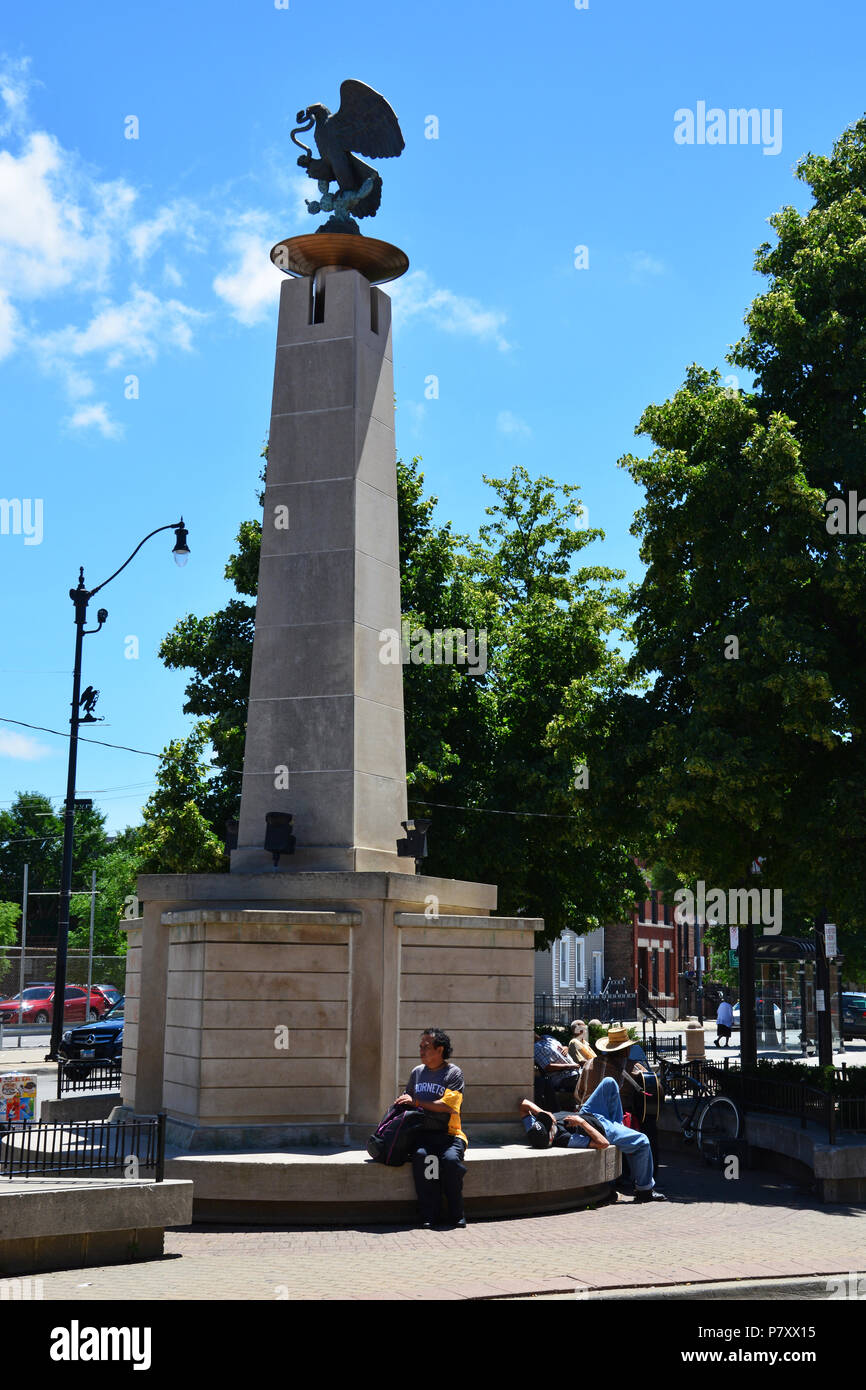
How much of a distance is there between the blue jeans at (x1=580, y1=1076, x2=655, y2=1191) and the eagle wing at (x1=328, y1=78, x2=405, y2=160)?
473 inches

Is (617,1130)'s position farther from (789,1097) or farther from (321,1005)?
(789,1097)

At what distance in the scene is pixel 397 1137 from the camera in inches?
465

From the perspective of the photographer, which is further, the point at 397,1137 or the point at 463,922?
the point at 463,922

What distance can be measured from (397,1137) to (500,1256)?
1.74m

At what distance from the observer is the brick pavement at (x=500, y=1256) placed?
8.93 metres

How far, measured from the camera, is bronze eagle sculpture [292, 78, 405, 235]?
1745cm

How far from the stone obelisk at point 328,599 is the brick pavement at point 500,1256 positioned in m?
4.55

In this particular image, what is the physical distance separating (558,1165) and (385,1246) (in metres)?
2.61

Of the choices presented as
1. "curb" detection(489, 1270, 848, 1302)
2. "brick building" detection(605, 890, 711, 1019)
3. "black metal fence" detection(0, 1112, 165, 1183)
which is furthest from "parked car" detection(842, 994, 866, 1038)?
"black metal fence" detection(0, 1112, 165, 1183)

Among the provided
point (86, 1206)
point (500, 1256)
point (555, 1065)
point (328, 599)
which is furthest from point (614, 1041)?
point (86, 1206)

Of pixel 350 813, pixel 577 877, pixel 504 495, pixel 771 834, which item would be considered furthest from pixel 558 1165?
pixel 504 495

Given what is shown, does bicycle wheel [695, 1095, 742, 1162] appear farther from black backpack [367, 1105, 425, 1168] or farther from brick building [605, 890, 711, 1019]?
brick building [605, 890, 711, 1019]

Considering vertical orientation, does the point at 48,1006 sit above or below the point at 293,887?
below
